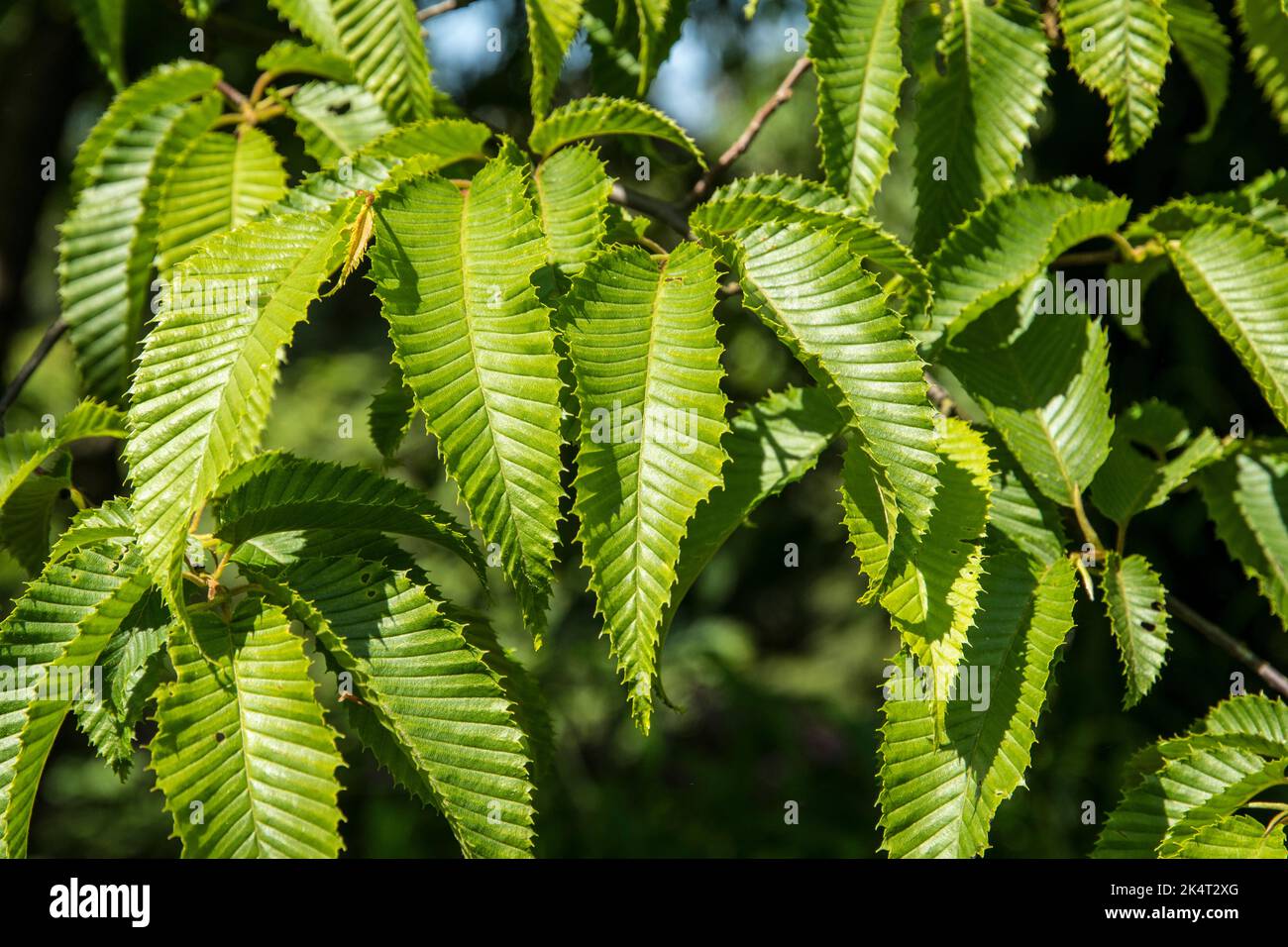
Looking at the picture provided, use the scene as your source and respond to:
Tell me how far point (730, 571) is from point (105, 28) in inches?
133

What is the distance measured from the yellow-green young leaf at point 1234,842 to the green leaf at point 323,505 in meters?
0.79

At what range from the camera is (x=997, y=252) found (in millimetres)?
1231

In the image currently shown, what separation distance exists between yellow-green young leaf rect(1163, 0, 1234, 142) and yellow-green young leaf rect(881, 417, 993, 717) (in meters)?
0.83

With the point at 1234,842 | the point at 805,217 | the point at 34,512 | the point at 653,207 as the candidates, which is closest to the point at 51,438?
the point at 34,512

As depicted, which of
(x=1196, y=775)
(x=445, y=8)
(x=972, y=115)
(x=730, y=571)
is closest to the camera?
(x=1196, y=775)

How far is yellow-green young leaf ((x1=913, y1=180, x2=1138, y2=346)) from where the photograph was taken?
121 cm

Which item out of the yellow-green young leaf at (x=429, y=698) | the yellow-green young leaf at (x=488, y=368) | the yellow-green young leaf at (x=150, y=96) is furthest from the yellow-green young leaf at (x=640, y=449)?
the yellow-green young leaf at (x=150, y=96)

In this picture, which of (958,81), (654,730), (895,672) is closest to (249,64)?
(958,81)

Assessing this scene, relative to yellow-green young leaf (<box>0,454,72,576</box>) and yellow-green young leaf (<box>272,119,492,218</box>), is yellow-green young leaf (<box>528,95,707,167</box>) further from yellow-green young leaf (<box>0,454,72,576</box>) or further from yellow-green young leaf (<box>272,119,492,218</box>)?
yellow-green young leaf (<box>0,454,72,576</box>)

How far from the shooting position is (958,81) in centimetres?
130

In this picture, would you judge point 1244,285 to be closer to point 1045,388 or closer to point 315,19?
point 1045,388

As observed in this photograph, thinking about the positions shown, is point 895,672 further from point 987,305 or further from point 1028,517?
point 987,305

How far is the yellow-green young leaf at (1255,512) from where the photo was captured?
1343 mm

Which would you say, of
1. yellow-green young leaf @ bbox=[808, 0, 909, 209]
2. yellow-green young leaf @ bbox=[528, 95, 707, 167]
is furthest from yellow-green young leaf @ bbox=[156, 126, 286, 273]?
yellow-green young leaf @ bbox=[808, 0, 909, 209]
